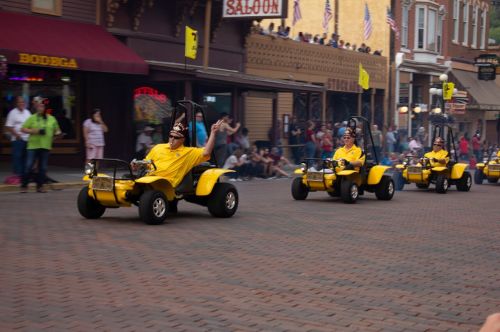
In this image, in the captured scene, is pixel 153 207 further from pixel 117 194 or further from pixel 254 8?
pixel 254 8

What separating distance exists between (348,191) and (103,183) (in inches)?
231

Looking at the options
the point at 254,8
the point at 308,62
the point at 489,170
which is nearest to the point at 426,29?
the point at 308,62

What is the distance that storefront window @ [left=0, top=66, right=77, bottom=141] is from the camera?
66.9 feet

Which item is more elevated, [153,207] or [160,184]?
[160,184]

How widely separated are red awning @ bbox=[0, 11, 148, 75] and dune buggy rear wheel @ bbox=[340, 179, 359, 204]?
303 inches

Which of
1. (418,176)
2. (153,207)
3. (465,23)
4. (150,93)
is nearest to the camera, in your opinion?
(153,207)

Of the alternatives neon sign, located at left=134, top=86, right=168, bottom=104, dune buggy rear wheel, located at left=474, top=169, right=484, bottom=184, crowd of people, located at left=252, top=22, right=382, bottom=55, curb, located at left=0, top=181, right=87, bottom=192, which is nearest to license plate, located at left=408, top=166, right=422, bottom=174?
dune buggy rear wheel, located at left=474, top=169, right=484, bottom=184

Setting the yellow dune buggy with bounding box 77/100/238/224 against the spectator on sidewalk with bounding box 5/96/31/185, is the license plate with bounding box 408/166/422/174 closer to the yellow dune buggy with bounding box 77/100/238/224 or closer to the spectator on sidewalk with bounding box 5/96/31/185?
the yellow dune buggy with bounding box 77/100/238/224

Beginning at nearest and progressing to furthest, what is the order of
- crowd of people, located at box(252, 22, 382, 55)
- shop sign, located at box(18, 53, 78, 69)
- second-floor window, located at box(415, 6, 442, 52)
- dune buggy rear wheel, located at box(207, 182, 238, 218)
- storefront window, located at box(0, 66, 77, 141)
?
dune buggy rear wheel, located at box(207, 182, 238, 218) < shop sign, located at box(18, 53, 78, 69) < storefront window, located at box(0, 66, 77, 141) < crowd of people, located at box(252, 22, 382, 55) < second-floor window, located at box(415, 6, 442, 52)

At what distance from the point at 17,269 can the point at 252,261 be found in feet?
8.02

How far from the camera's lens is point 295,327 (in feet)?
19.6

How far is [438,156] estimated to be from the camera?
66.7 feet

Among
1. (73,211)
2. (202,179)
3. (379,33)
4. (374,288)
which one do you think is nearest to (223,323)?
(374,288)

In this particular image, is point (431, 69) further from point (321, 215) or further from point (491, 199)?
point (321, 215)
